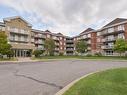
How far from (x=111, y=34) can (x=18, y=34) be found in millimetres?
35168

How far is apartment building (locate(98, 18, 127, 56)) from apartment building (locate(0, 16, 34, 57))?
29665 millimetres

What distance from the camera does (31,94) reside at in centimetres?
→ 637

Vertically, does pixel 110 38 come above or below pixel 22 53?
above

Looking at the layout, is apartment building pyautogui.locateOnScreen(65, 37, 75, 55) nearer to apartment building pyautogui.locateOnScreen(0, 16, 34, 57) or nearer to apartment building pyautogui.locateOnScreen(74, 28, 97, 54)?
apartment building pyautogui.locateOnScreen(74, 28, 97, 54)

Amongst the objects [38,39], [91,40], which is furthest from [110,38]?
[38,39]

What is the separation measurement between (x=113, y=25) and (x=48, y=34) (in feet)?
99.3

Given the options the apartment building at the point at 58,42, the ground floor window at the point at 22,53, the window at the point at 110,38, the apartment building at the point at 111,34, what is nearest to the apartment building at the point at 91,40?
the apartment building at the point at 111,34

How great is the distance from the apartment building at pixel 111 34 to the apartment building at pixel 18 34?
29.7 m

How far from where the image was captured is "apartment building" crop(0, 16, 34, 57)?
151ft

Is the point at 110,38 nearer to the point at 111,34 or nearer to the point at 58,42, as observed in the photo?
the point at 111,34

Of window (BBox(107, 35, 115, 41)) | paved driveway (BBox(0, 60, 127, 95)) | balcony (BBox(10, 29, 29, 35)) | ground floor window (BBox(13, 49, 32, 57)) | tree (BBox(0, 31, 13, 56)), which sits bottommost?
paved driveway (BBox(0, 60, 127, 95))

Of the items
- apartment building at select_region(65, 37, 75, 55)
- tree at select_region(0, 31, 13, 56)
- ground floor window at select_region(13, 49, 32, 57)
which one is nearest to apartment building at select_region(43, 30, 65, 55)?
apartment building at select_region(65, 37, 75, 55)

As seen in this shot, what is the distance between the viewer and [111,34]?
2245 inches

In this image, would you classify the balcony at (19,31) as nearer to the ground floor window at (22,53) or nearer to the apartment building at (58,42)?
the ground floor window at (22,53)
